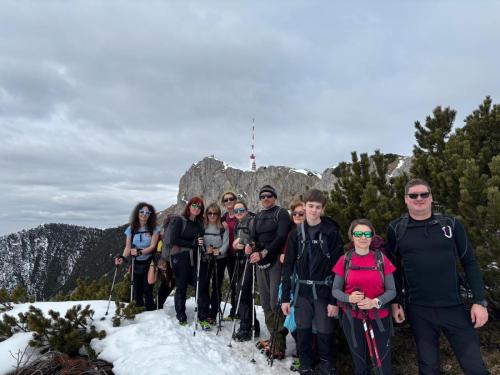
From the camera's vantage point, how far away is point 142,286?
775 cm

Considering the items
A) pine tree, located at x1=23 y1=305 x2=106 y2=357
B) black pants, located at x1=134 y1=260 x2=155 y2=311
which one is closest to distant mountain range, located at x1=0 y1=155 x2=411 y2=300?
black pants, located at x1=134 y1=260 x2=155 y2=311

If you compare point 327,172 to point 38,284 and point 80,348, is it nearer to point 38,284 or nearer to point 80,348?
point 80,348

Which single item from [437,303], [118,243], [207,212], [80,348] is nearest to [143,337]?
[80,348]

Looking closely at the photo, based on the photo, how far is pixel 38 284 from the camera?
488 feet

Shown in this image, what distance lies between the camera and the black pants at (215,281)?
7.36 m

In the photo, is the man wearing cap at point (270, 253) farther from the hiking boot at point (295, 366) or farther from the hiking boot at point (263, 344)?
the hiking boot at point (295, 366)

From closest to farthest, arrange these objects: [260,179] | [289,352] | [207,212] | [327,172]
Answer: [289,352]
[207,212]
[327,172]
[260,179]

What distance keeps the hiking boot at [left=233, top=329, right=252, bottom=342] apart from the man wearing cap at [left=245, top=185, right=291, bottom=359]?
316mm

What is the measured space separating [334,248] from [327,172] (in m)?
74.6

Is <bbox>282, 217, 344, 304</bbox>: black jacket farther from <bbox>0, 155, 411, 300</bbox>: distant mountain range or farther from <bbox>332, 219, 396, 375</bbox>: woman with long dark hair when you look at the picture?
<bbox>0, 155, 411, 300</bbox>: distant mountain range

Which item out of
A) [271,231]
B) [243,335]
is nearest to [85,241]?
[243,335]

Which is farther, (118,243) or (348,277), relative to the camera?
(118,243)

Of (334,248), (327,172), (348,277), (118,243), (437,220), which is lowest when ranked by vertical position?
(118,243)

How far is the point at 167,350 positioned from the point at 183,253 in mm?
Result: 2025
